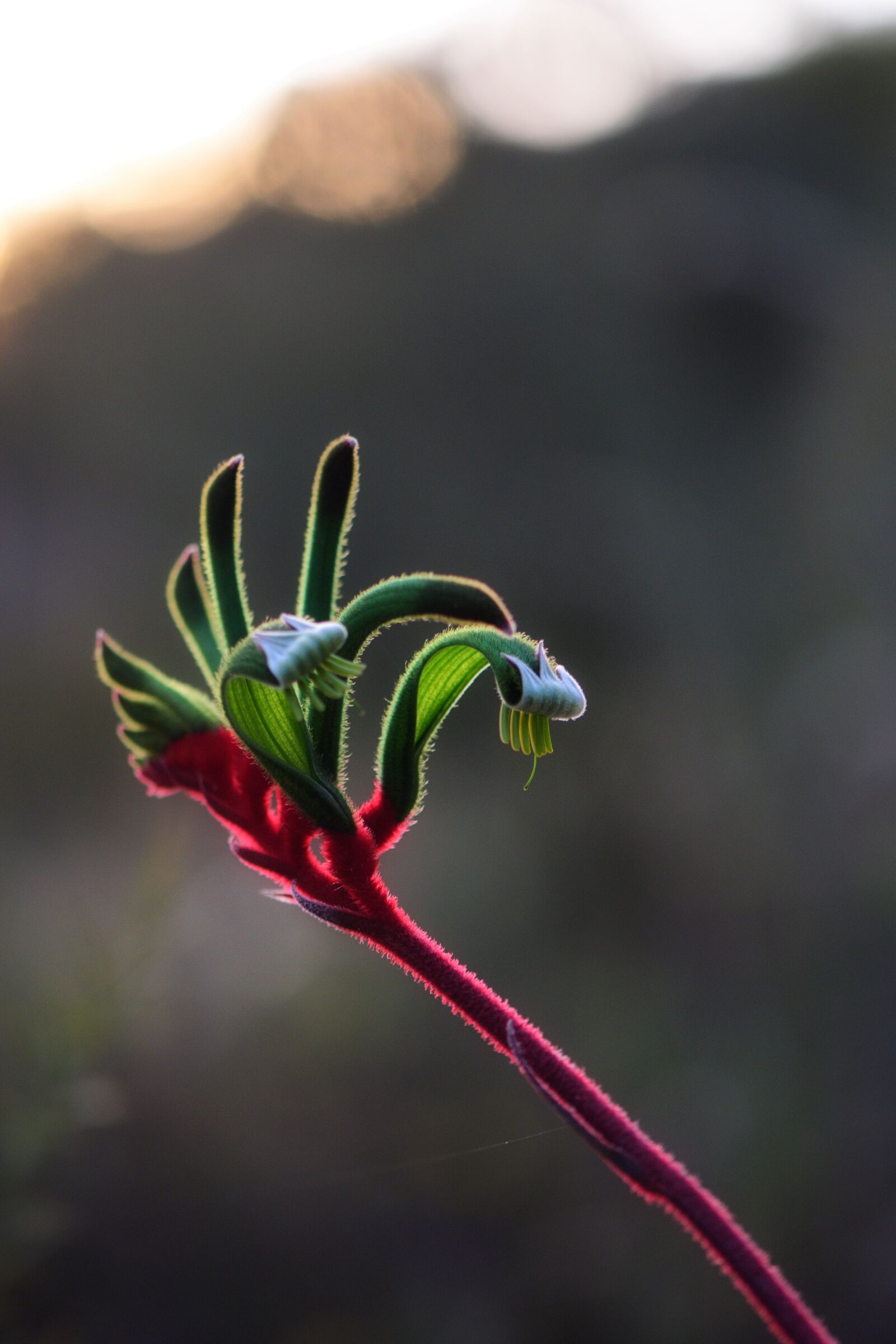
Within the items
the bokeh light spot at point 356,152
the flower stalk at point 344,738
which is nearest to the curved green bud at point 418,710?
Answer: the flower stalk at point 344,738

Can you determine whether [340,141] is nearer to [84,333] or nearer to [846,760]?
[84,333]

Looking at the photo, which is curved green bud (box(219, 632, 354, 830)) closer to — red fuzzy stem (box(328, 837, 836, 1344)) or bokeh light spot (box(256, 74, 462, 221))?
red fuzzy stem (box(328, 837, 836, 1344))

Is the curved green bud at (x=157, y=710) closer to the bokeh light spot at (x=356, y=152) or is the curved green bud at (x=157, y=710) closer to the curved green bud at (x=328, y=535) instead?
the curved green bud at (x=328, y=535)

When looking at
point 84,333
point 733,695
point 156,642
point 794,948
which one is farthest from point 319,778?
point 84,333

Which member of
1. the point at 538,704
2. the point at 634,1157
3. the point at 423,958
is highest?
the point at 538,704

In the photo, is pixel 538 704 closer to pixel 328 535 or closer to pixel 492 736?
pixel 328 535

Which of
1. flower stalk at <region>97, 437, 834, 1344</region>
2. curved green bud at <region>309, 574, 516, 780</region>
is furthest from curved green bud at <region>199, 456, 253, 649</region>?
curved green bud at <region>309, 574, 516, 780</region>

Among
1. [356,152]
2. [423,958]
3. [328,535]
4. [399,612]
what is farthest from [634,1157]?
[356,152]
